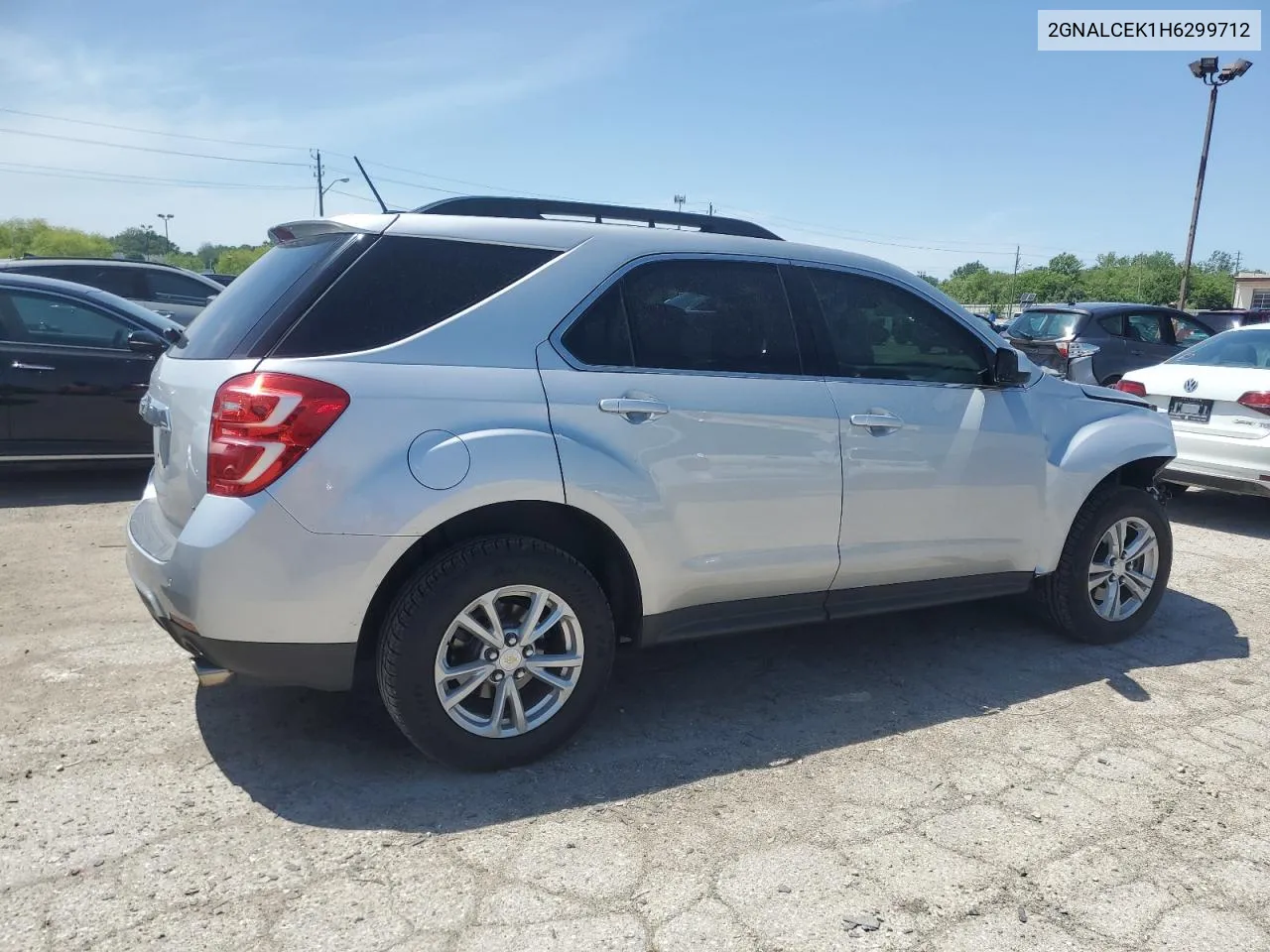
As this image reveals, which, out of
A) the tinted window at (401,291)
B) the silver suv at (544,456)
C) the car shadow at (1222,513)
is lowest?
the car shadow at (1222,513)

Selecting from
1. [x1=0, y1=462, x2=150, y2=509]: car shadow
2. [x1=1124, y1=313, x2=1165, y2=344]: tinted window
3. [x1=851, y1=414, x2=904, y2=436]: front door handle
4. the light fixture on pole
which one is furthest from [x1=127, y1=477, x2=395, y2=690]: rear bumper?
the light fixture on pole

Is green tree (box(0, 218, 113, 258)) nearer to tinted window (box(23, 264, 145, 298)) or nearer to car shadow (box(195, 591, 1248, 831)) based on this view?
tinted window (box(23, 264, 145, 298))

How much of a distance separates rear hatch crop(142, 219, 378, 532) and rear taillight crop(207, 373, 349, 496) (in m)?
0.07

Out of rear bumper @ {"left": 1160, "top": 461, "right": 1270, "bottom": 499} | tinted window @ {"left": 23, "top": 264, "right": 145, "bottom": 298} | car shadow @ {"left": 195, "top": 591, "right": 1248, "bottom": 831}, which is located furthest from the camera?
tinted window @ {"left": 23, "top": 264, "right": 145, "bottom": 298}

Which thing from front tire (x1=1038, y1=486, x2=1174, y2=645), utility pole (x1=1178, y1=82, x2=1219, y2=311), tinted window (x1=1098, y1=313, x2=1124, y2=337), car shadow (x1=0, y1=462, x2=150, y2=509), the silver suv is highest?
utility pole (x1=1178, y1=82, x2=1219, y2=311)

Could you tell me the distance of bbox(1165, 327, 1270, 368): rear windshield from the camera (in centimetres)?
731

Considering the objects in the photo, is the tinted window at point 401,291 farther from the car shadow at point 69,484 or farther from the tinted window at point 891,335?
the car shadow at point 69,484

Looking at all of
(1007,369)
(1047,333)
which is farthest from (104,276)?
(1047,333)

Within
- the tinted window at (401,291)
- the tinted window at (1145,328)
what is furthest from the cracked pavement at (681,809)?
the tinted window at (1145,328)

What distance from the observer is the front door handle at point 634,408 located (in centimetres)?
324

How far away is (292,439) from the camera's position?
279 centimetres

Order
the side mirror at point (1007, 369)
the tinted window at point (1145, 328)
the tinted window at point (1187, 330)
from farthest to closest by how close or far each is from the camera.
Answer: the tinted window at point (1187, 330), the tinted window at point (1145, 328), the side mirror at point (1007, 369)

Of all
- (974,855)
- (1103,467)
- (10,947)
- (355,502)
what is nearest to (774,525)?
(974,855)

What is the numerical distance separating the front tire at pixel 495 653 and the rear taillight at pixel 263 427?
1.77 feet
